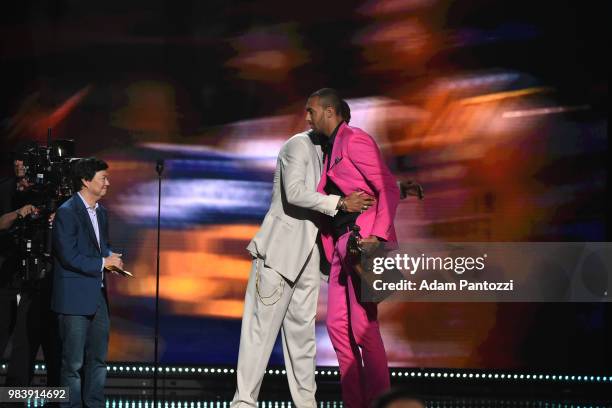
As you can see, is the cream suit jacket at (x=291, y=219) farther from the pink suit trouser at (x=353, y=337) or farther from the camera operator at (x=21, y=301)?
the camera operator at (x=21, y=301)

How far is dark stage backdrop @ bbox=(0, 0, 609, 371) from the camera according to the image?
233 inches

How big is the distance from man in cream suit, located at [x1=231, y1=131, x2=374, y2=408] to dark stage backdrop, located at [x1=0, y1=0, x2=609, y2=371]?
143 cm

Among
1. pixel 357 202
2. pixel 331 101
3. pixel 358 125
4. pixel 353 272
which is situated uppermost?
pixel 358 125

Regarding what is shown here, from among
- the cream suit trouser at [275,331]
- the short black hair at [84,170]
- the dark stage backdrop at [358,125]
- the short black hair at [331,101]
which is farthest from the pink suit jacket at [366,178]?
the dark stage backdrop at [358,125]

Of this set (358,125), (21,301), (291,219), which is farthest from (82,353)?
(358,125)

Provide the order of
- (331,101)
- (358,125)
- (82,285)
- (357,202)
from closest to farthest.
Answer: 1. (357,202)
2. (331,101)
3. (82,285)
4. (358,125)

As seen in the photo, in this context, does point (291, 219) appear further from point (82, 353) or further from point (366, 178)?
point (82, 353)

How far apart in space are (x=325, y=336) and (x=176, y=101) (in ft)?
5.60

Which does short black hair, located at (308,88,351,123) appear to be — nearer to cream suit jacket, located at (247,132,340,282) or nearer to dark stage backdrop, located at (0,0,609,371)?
cream suit jacket, located at (247,132,340,282)

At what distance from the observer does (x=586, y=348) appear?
593 centimetres

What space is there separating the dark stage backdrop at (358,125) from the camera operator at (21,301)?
0.82 m

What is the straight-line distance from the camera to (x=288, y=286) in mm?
4539

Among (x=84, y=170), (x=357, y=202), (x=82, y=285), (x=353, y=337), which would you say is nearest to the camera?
(x=357, y=202)

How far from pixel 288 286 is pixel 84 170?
1.13 m
